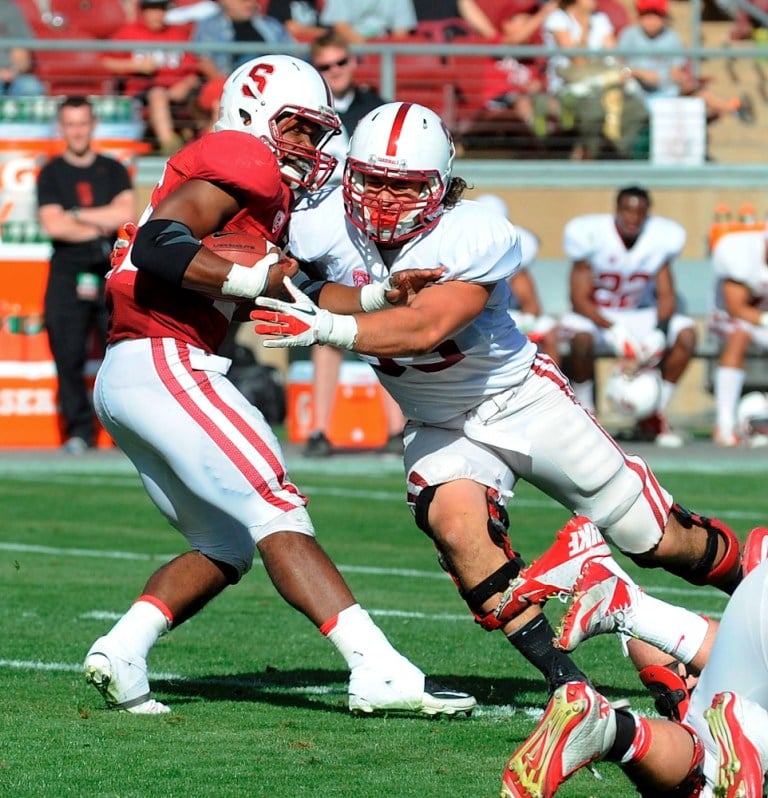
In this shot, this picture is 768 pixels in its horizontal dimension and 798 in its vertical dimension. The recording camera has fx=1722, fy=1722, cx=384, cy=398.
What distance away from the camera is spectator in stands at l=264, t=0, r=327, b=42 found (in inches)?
555

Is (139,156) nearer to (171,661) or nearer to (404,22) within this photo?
(404,22)

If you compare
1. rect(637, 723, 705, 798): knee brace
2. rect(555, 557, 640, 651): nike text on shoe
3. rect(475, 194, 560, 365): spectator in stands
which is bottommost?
rect(475, 194, 560, 365): spectator in stands

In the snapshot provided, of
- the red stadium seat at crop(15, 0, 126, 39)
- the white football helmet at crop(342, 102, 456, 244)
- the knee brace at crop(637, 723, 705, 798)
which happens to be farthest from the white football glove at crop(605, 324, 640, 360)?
the knee brace at crop(637, 723, 705, 798)

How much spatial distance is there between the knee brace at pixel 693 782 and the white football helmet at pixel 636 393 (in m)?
8.26

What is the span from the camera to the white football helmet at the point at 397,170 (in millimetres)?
4652

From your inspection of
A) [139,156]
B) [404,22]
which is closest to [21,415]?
[139,156]

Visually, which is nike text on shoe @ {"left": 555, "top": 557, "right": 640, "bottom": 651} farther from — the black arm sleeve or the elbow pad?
the elbow pad

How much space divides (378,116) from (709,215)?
963cm

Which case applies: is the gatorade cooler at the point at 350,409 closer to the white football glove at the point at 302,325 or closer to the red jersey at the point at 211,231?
the red jersey at the point at 211,231

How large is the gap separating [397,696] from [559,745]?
4.07ft

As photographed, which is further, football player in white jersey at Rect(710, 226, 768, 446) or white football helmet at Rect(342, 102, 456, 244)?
football player in white jersey at Rect(710, 226, 768, 446)

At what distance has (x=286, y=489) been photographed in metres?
4.59

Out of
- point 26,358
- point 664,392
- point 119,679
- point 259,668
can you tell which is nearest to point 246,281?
point 119,679

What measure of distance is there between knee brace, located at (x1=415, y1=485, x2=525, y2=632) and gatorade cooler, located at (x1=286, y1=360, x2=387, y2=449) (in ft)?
22.1
